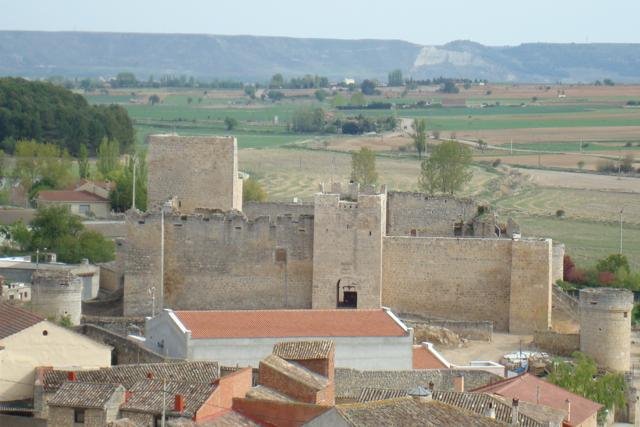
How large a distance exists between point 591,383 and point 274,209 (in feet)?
39.5

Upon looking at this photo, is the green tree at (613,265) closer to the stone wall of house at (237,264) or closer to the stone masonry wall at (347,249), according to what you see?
the stone masonry wall at (347,249)

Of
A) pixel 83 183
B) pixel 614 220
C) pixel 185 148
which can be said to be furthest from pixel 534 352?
pixel 614 220

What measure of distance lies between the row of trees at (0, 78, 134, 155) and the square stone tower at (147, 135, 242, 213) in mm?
44972

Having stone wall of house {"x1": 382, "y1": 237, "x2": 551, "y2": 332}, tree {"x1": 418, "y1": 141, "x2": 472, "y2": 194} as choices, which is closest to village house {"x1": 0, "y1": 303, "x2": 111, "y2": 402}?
stone wall of house {"x1": 382, "y1": 237, "x2": 551, "y2": 332}

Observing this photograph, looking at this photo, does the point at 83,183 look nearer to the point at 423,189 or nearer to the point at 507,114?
the point at 423,189

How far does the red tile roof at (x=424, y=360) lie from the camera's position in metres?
34.6

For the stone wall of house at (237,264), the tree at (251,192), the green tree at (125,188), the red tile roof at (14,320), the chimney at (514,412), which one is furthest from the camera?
the green tree at (125,188)

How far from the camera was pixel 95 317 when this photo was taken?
127 ft

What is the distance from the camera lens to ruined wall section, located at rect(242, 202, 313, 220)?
145 ft

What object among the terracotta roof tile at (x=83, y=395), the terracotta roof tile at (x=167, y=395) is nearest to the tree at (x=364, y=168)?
the terracotta roof tile at (x=167, y=395)

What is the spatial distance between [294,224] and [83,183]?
1123 inches

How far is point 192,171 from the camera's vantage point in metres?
41.6

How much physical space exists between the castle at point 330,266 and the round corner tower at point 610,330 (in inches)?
75.6

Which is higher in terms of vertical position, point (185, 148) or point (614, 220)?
point (185, 148)
